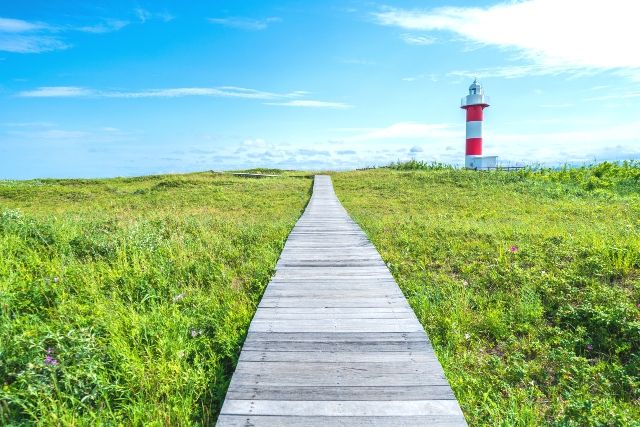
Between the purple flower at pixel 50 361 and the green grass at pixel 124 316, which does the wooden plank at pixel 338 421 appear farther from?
the purple flower at pixel 50 361

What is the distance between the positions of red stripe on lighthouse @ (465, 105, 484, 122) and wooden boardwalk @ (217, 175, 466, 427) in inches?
1501

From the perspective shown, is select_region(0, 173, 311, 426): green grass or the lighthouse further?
the lighthouse

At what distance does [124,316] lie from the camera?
5008mm

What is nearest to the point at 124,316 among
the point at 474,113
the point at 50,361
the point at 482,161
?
the point at 50,361

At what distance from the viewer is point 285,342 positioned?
13.4 ft

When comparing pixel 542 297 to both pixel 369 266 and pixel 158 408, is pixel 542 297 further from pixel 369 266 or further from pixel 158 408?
pixel 158 408

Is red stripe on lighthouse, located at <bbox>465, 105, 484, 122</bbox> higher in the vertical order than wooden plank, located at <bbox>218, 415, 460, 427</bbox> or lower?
higher

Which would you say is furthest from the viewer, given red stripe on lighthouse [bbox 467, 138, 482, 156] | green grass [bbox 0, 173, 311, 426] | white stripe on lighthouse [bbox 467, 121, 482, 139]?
white stripe on lighthouse [bbox 467, 121, 482, 139]

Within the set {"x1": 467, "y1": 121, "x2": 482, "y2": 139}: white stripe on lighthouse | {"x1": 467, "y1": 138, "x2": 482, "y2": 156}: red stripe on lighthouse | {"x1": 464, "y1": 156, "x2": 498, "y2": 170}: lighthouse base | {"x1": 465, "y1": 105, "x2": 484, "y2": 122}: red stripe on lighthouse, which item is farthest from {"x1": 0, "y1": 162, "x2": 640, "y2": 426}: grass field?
{"x1": 465, "y1": 105, "x2": 484, "y2": 122}: red stripe on lighthouse

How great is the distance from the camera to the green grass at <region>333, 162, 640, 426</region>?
404cm

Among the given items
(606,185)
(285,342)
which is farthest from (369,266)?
(606,185)

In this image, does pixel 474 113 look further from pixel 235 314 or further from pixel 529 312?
pixel 235 314

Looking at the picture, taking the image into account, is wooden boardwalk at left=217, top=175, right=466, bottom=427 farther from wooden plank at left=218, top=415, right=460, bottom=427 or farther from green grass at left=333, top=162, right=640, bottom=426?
green grass at left=333, top=162, right=640, bottom=426

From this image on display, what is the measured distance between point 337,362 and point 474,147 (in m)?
39.5
